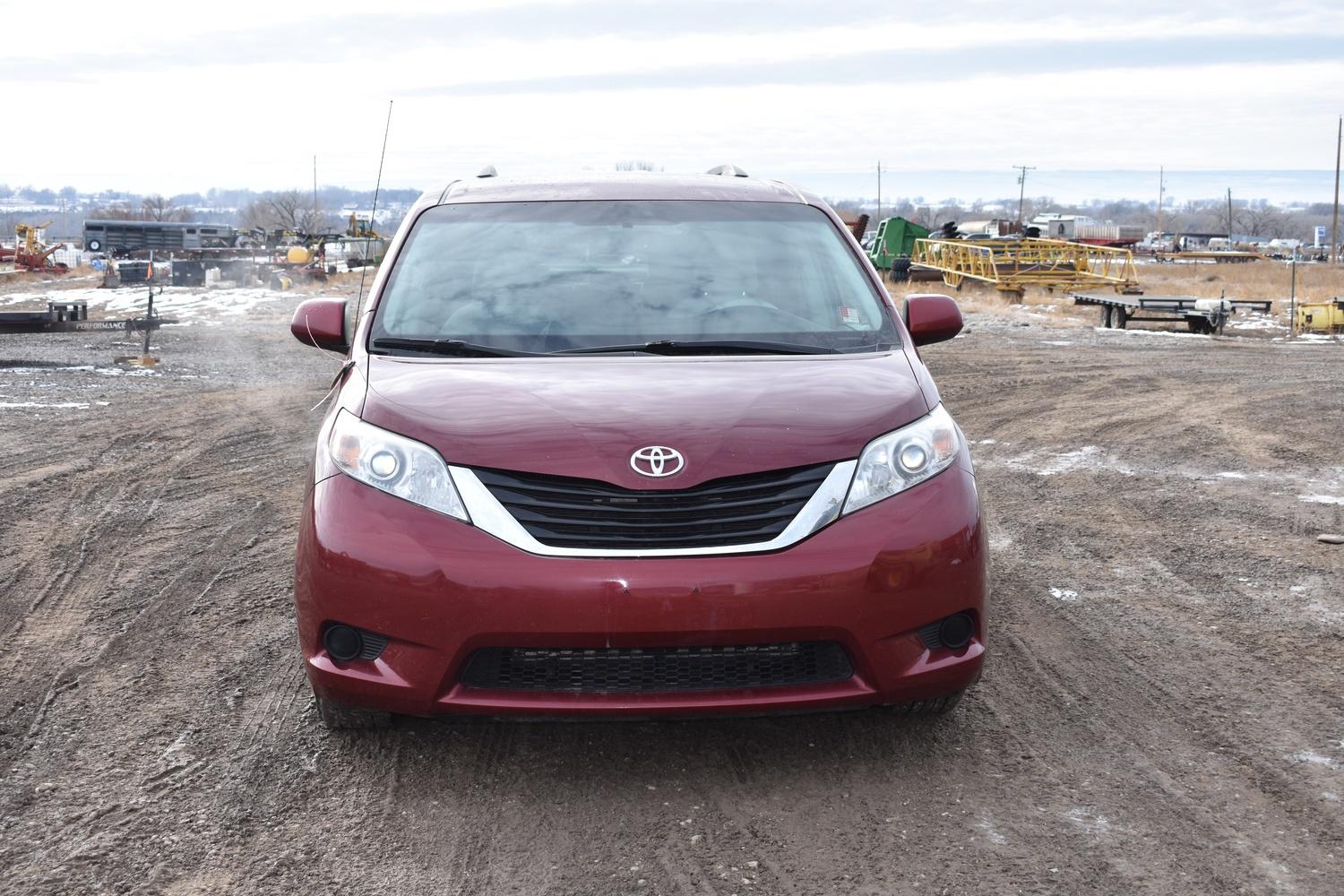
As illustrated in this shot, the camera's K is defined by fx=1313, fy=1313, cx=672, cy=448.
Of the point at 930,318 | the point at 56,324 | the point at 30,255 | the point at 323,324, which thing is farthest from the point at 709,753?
the point at 30,255

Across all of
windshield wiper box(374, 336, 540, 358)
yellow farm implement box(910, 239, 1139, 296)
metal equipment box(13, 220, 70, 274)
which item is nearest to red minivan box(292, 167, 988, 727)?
windshield wiper box(374, 336, 540, 358)

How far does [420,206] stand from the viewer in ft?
16.6

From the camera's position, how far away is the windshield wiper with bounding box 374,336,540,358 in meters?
4.17

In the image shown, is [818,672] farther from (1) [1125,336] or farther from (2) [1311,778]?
(1) [1125,336]

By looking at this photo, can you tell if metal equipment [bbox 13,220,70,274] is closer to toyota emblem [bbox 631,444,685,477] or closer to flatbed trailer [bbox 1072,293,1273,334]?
flatbed trailer [bbox 1072,293,1273,334]

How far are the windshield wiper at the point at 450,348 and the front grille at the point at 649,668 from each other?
111 centimetres

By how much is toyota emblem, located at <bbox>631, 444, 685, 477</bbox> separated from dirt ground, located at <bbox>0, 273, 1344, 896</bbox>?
904mm

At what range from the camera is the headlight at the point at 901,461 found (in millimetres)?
3531

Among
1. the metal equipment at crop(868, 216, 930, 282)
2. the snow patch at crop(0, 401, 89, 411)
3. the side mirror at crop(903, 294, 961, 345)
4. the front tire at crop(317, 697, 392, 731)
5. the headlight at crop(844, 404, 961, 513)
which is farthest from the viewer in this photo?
the metal equipment at crop(868, 216, 930, 282)

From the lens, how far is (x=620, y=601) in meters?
3.28

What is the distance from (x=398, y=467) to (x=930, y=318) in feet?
7.14

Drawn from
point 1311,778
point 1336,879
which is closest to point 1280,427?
point 1311,778

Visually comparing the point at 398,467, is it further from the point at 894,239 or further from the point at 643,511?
the point at 894,239

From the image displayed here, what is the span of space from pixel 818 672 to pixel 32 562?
405 cm
